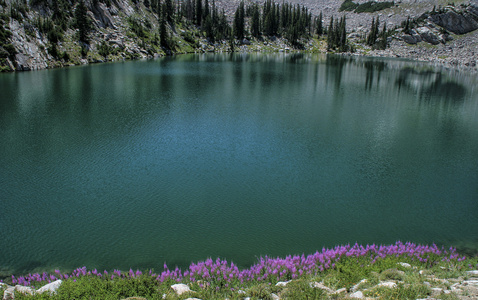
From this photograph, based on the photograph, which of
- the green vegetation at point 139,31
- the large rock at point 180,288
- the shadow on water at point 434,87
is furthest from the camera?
the green vegetation at point 139,31

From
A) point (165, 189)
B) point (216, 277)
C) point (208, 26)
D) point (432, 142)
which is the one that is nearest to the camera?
point (216, 277)

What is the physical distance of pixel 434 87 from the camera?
57.8 m

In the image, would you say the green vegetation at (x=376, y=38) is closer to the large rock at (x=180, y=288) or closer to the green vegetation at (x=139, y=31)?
the green vegetation at (x=139, y=31)

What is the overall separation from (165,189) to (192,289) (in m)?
9.98

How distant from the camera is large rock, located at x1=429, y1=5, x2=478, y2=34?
146 meters

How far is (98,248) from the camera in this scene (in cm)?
1426

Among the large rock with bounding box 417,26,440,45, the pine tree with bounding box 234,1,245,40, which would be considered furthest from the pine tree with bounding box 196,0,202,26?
the large rock with bounding box 417,26,440,45

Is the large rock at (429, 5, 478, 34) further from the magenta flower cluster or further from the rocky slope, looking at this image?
the magenta flower cluster

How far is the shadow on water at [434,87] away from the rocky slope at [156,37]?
148 feet

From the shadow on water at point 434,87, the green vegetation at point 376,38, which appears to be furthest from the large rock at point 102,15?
the green vegetation at point 376,38

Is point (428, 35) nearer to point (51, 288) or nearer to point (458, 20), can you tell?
point (458, 20)

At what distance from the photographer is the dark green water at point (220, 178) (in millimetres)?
14906

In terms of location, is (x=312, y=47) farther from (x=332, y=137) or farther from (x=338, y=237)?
(x=338, y=237)

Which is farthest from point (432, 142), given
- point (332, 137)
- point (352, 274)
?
point (352, 274)
